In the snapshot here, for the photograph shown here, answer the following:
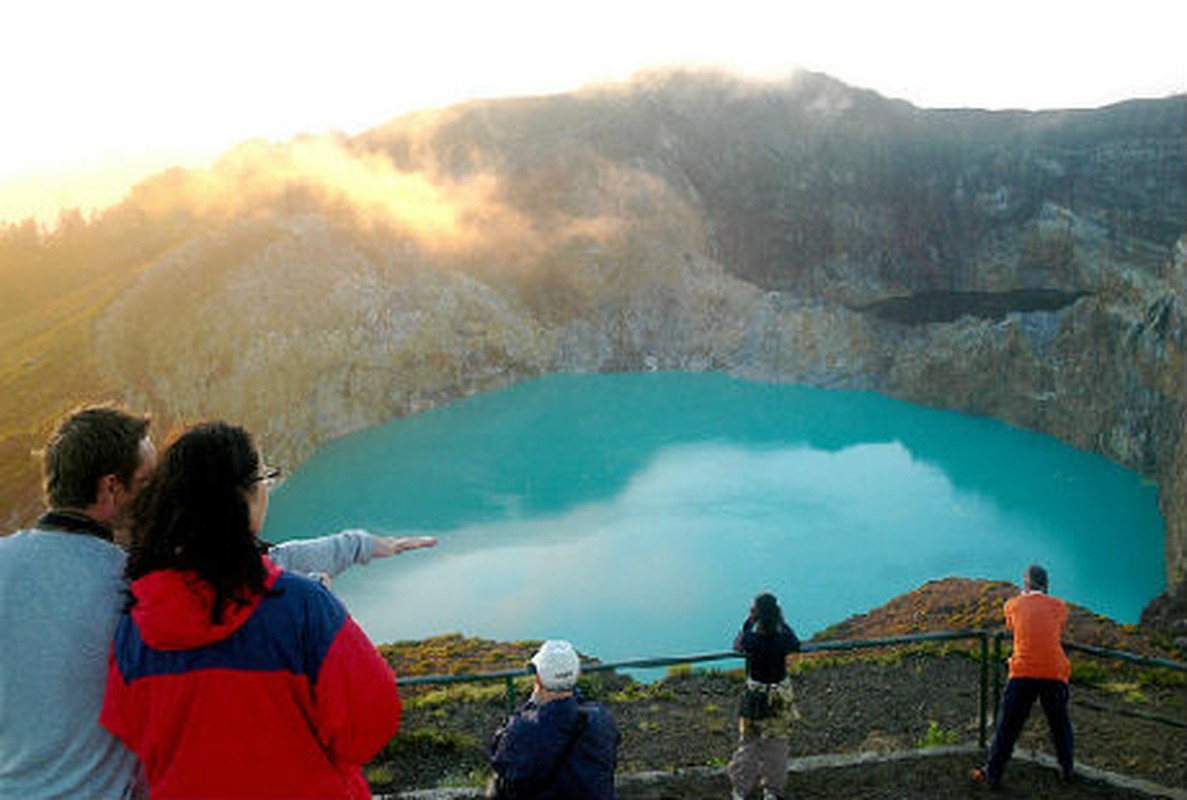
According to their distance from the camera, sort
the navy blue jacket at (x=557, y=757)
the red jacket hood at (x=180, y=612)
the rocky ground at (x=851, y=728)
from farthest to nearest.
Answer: the rocky ground at (x=851, y=728), the navy blue jacket at (x=557, y=757), the red jacket hood at (x=180, y=612)

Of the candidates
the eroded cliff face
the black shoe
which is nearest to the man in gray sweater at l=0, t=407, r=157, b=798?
the black shoe

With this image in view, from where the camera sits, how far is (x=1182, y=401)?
30734mm

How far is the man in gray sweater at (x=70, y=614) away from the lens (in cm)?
236

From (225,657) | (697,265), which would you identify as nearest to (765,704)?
(225,657)

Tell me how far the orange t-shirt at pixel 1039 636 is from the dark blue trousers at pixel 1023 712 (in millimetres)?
72

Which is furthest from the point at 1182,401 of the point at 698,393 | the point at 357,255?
the point at 357,255

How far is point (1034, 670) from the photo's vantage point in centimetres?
533

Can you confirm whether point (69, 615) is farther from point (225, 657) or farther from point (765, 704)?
point (765, 704)

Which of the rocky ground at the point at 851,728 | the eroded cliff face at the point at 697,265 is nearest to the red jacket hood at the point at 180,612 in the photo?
the rocky ground at the point at 851,728

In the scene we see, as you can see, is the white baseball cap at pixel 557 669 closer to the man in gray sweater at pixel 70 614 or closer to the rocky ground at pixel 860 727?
the man in gray sweater at pixel 70 614

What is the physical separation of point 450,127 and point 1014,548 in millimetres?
46659

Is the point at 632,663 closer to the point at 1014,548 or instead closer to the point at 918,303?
the point at 1014,548

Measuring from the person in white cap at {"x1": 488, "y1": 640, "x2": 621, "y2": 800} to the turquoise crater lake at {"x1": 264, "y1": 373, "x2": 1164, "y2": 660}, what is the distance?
50.7 ft

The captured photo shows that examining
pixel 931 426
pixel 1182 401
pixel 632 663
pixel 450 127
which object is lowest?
pixel 931 426
